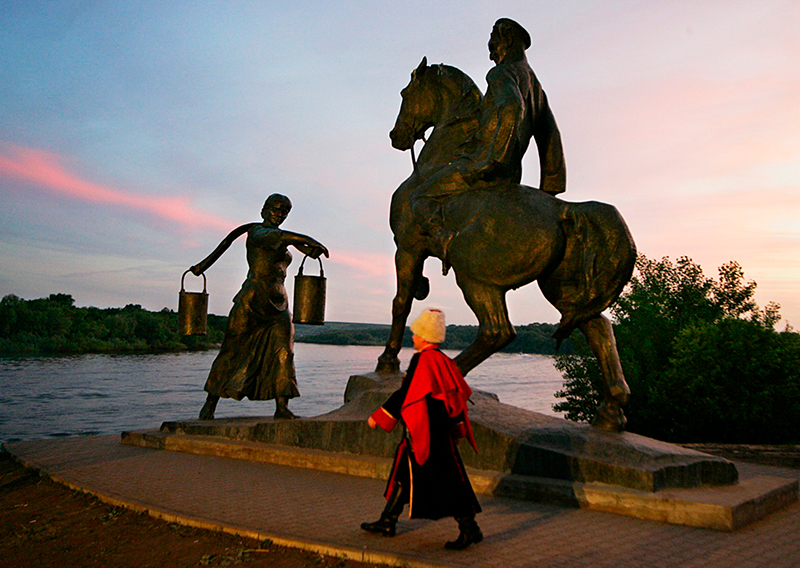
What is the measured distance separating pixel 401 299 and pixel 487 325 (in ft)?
5.21

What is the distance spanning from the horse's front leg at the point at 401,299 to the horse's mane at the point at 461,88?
1.49 meters

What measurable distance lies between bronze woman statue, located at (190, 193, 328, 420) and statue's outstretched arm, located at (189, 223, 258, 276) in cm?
1

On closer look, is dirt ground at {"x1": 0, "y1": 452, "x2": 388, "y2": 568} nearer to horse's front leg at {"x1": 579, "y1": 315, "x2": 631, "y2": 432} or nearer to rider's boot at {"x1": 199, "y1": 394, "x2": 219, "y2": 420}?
rider's boot at {"x1": 199, "y1": 394, "x2": 219, "y2": 420}

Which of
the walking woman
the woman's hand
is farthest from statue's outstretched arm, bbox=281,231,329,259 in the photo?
the walking woman

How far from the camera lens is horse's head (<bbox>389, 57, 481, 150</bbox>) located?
6555mm

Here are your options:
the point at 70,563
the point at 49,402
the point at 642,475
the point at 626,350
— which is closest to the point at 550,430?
the point at 642,475

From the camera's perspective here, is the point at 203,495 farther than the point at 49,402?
No

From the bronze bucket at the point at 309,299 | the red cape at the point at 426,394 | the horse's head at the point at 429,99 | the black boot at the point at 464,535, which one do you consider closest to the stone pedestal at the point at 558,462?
the bronze bucket at the point at 309,299

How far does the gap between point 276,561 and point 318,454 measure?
2.51 meters

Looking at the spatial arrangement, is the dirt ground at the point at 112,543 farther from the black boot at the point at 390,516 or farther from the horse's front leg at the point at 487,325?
the horse's front leg at the point at 487,325

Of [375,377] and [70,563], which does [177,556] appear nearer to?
[70,563]

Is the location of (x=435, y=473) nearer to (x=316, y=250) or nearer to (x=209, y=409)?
(x=316, y=250)

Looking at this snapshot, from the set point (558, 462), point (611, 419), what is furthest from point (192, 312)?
point (611, 419)

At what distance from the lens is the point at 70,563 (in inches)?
149
